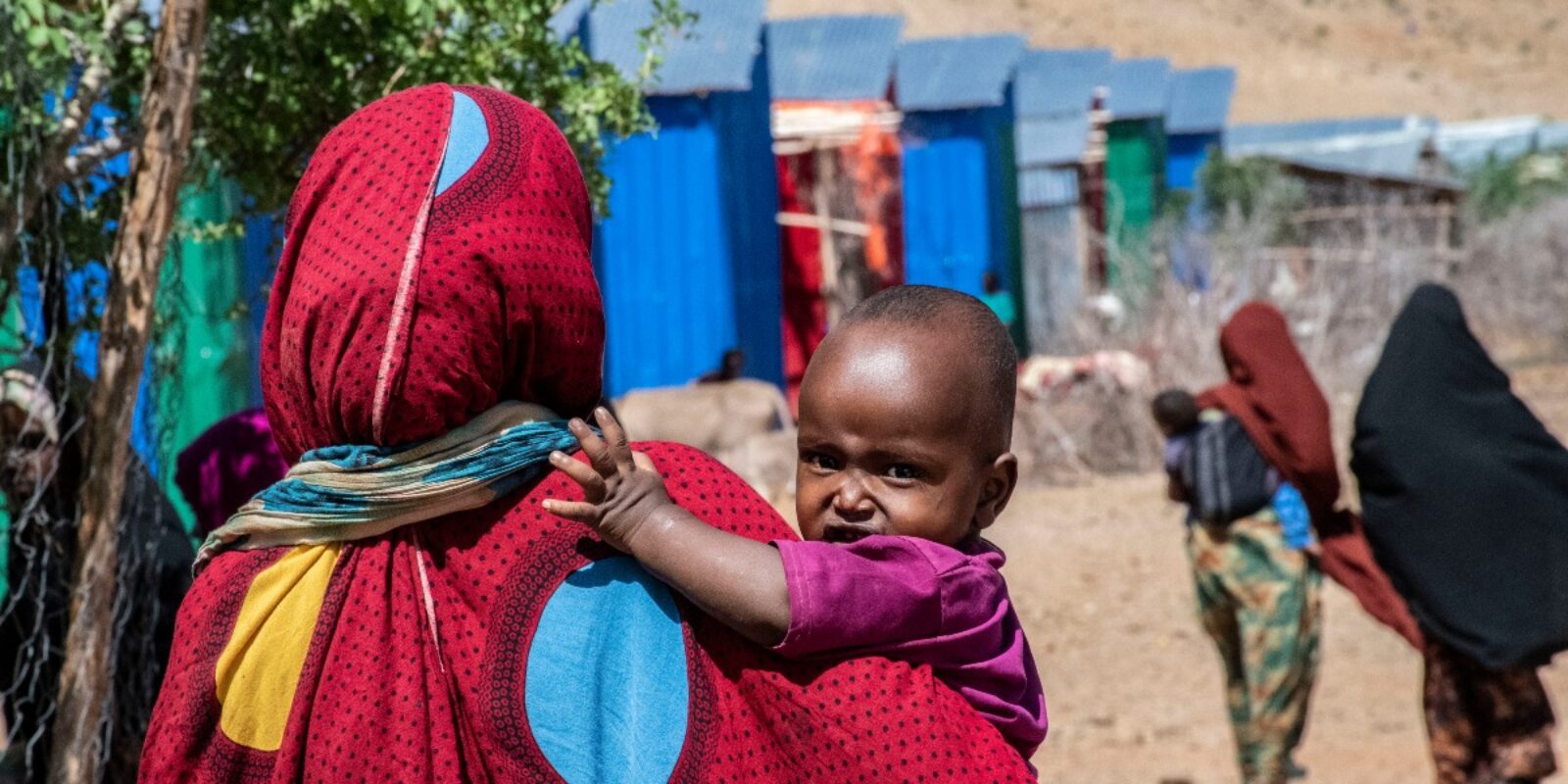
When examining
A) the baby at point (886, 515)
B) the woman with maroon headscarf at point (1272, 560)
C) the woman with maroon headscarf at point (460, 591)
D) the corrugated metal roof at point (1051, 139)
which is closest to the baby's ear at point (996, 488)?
the baby at point (886, 515)

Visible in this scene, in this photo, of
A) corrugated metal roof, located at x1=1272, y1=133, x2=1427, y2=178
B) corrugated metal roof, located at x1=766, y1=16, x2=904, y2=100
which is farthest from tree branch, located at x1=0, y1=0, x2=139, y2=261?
corrugated metal roof, located at x1=1272, y1=133, x2=1427, y2=178

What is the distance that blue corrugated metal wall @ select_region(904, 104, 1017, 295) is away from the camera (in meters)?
15.2

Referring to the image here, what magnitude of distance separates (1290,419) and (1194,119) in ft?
62.9

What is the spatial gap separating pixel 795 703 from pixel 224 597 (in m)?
0.59

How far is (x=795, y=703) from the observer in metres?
1.55

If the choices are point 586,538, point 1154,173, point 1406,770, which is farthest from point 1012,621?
point 1154,173

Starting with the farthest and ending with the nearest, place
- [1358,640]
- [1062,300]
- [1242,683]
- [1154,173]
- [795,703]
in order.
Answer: [1154,173]
[1062,300]
[1358,640]
[1242,683]
[795,703]

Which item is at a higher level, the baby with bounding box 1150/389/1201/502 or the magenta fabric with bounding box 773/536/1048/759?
the magenta fabric with bounding box 773/536/1048/759

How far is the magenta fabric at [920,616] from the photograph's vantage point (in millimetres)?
1525

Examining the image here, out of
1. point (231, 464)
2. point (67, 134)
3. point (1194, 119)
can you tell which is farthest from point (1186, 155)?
point (67, 134)

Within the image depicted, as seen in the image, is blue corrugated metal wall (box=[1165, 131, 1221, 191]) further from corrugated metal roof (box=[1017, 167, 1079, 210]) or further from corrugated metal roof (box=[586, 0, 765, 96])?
corrugated metal roof (box=[586, 0, 765, 96])

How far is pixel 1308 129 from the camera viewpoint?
27.7m

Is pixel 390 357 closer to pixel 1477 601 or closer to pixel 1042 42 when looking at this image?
pixel 1477 601

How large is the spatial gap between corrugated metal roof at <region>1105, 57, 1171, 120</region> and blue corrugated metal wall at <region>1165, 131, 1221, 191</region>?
1.89m
